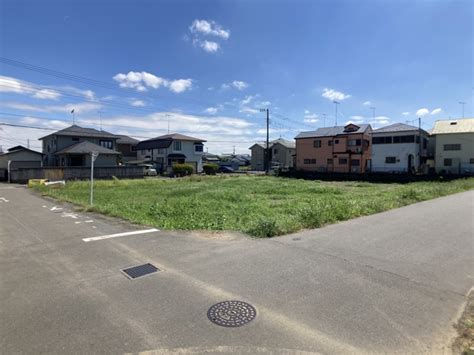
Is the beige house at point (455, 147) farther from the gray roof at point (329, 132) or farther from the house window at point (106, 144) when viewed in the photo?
the house window at point (106, 144)

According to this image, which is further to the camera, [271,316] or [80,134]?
[80,134]

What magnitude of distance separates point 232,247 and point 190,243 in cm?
91

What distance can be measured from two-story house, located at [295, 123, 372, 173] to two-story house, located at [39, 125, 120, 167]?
85.4ft

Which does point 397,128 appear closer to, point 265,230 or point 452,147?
point 452,147

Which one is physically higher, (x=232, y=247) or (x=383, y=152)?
(x=383, y=152)

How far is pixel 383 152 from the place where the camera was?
3588 cm

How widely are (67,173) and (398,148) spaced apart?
35.6 meters

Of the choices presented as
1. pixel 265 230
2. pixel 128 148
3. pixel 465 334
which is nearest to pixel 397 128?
pixel 265 230

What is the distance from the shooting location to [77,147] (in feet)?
104

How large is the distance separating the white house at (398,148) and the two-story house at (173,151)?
24.6m

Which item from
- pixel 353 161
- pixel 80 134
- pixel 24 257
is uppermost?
pixel 80 134

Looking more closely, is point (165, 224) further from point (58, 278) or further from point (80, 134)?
point (80, 134)

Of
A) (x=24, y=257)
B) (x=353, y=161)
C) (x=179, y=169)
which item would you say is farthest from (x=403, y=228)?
(x=353, y=161)

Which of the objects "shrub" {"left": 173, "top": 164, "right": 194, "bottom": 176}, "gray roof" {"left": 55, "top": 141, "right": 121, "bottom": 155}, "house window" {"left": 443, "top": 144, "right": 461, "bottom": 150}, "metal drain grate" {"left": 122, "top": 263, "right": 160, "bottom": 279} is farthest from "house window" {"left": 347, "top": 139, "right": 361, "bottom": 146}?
"metal drain grate" {"left": 122, "top": 263, "right": 160, "bottom": 279}
